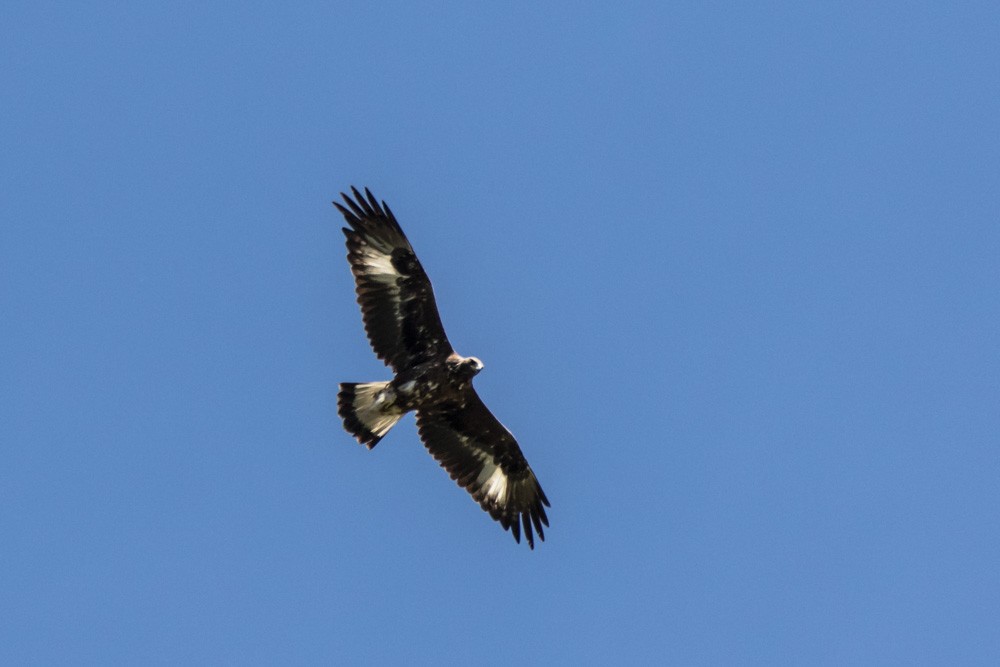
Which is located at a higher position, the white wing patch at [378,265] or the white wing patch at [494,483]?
the white wing patch at [378,265]

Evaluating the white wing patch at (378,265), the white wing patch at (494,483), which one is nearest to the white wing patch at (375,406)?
the white wing patch at (378,265)

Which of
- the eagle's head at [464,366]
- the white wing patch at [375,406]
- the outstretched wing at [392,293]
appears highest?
the outstretched wing at [392,293]

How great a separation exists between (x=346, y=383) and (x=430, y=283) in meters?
1.45

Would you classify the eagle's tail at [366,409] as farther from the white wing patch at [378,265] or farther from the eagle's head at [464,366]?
the white wing patch at [378,265]

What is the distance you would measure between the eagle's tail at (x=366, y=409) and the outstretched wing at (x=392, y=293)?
1.20 feet

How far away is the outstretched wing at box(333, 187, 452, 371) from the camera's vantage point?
1645 cm

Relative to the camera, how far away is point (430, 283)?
16.5 meters

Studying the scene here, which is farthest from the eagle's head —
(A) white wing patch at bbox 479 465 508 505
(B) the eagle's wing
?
(A) white wing patch at bbox 479 465 508 505

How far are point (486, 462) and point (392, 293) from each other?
2.51m

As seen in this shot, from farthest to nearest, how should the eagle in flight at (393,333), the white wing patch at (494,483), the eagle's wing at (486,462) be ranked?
the white wing patch at (494,483), the eagle's wing at (486,462), the eagle in flight at (393,333)

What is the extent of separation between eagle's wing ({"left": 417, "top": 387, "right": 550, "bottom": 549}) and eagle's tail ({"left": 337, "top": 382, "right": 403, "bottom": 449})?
738 millimetres

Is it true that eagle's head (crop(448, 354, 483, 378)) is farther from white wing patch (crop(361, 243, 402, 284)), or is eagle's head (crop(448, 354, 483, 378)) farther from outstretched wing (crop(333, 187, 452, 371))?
white wing patch (crop(361, 243, 402, 284))

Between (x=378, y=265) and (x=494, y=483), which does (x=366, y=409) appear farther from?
(x=494, y=483)

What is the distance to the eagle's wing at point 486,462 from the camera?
56.7ft
